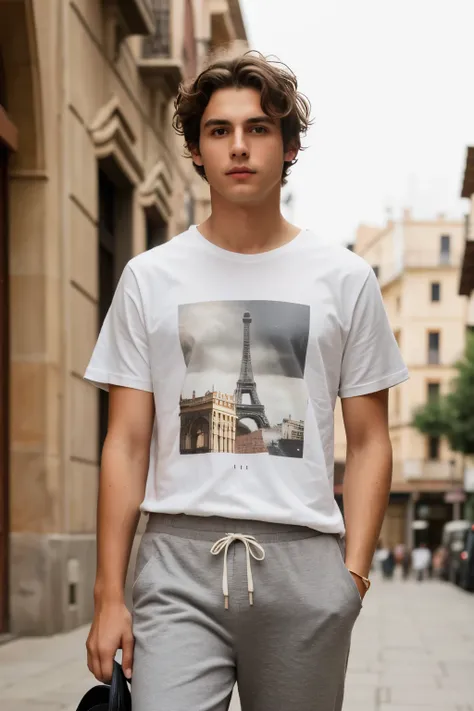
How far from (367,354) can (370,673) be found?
20.6 feet

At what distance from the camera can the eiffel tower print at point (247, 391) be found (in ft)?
8.52

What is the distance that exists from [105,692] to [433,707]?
472 centimetres

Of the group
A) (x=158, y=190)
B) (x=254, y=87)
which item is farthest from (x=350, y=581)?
(x=158, y=190)

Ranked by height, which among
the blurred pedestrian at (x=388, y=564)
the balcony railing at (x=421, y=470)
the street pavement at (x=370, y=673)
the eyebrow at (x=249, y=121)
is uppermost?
the eyebrow at (x=249, y=121)

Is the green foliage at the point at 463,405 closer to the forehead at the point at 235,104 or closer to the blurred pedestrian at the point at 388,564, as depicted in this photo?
the blurred pedestrian at the point at 388,564

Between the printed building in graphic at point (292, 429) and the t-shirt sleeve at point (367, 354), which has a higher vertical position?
the t-shirt sleeve at point (367, 354)

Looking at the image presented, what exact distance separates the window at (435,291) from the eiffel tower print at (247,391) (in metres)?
67.7

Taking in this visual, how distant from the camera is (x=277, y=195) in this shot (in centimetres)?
277

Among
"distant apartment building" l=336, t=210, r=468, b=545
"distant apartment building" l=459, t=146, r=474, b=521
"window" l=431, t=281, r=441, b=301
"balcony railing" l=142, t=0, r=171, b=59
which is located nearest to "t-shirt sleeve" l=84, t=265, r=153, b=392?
"balcony railing" l=142, t=0, r=171, b=59

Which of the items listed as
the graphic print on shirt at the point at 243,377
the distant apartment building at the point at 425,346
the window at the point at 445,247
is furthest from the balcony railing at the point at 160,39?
the window at the point at 445,247

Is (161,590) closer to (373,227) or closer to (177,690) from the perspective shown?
(177,690)

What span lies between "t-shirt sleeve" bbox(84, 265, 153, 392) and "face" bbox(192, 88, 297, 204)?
0.28m

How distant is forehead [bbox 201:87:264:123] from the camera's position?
267 cm

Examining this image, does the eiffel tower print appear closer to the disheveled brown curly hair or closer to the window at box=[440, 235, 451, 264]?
the disheveled brown curly hair
